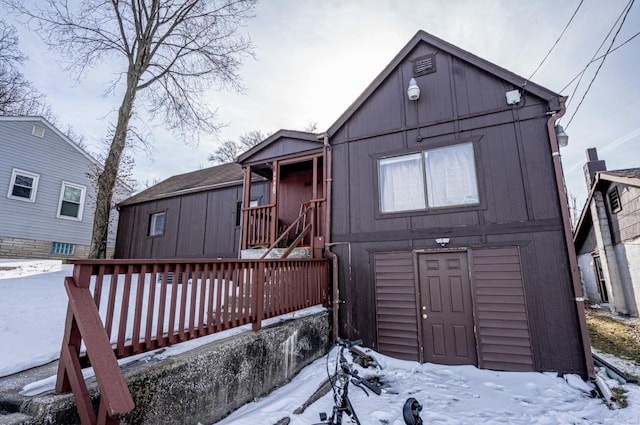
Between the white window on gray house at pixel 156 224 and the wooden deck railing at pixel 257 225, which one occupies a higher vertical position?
the white window on gray house at pixel 156 224

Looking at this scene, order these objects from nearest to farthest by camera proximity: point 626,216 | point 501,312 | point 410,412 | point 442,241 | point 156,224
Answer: point 410,412, point 501,312, point 442,241, point 626,216, point 156,224

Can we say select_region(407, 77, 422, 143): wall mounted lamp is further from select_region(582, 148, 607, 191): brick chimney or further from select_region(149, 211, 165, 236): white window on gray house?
select_region(582, 148, 607, 191): brick chimney

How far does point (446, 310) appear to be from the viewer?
5957mm

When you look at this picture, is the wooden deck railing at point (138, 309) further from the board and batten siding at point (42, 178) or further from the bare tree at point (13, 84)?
the bare tree at point (13, 84)

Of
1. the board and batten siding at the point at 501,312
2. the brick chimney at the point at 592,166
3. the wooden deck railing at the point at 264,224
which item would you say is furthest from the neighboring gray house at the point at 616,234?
the wooden deck railing at the point at 264,224

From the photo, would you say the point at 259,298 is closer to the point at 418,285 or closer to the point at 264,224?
the point at 418,285

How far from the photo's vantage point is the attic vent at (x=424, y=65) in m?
7.10

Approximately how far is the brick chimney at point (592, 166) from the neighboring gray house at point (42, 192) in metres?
24.1

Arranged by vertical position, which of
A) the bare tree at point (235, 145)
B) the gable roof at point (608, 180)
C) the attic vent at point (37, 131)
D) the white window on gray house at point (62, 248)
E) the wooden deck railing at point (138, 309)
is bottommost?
the wooden deck railing at point (138, 309)

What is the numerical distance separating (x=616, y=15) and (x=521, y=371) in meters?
6.54

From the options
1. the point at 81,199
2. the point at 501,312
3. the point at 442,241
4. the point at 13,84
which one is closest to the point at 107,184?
the point at 81,199

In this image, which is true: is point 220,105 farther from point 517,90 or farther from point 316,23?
point 517,90

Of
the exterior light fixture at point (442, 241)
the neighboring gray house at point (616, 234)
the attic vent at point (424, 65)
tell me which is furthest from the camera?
the neighboring gray house at point (616, 234)

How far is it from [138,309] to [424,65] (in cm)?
748
